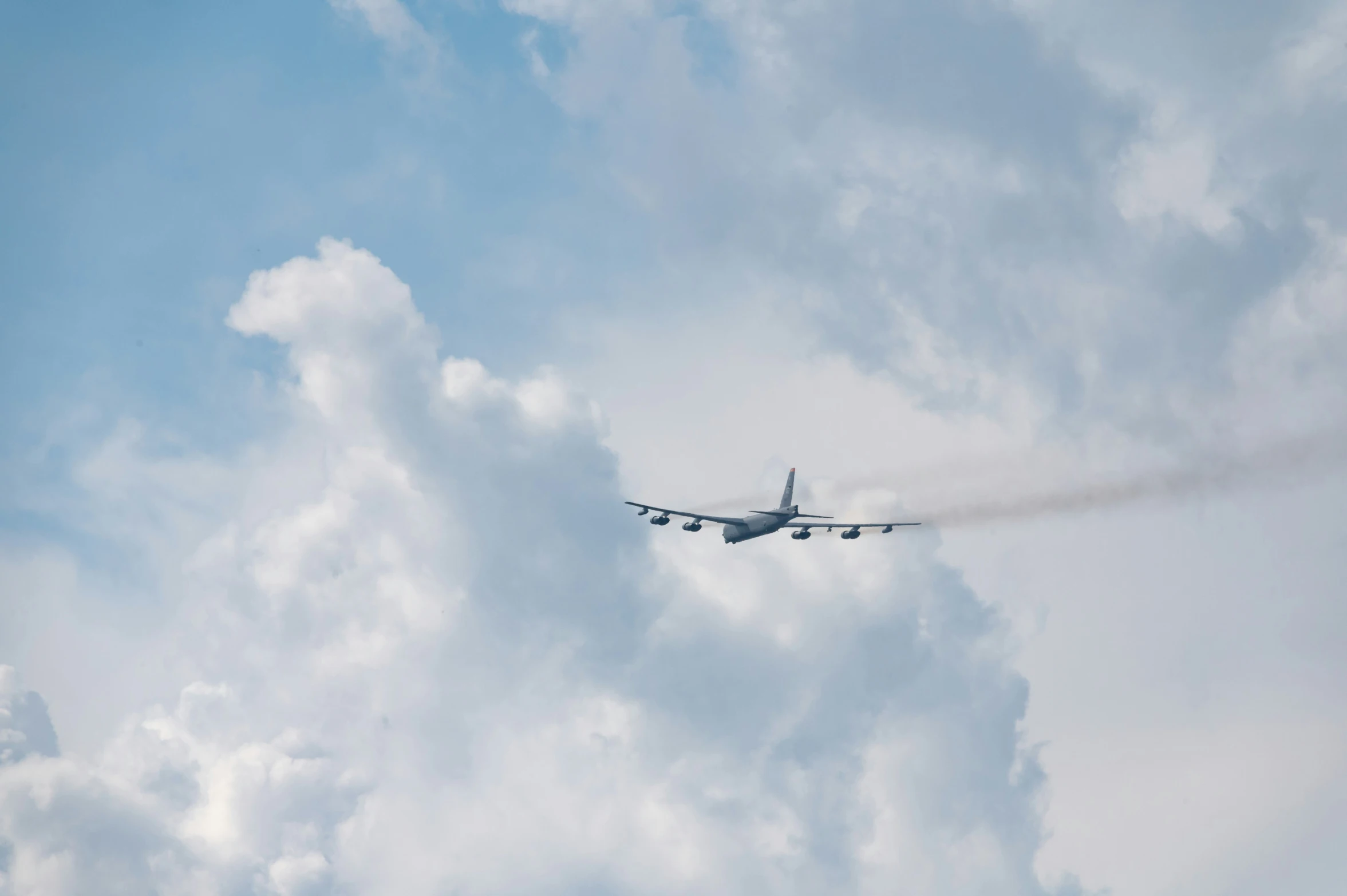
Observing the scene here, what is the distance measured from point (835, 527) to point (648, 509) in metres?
21.6

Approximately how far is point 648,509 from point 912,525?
29307 mm

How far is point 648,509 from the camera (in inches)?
4688

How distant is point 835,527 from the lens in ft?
400

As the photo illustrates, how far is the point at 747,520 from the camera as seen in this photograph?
12069 centimetres

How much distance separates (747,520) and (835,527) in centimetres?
1031

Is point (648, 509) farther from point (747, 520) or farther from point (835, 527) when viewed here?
point (835, 527)

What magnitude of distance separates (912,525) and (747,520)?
60.2 ft

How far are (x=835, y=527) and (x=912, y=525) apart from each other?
901 cm

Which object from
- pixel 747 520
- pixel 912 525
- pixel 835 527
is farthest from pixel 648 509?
pixel 912 525

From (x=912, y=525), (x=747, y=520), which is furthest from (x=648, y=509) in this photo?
(x=912, y=525)

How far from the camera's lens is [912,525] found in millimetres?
117625

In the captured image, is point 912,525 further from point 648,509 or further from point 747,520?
point 648,509

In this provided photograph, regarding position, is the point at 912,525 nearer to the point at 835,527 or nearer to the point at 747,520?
the point at 835,527

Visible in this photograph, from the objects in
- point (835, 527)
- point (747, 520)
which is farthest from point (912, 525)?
point (747, 520)
